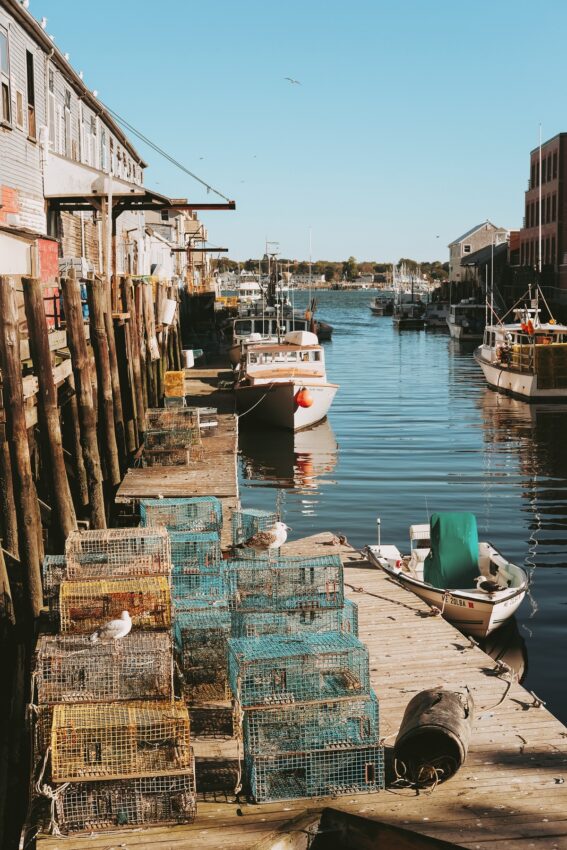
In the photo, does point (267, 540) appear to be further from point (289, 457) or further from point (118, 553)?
point (289, 457)

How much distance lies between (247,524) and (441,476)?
45.5ft

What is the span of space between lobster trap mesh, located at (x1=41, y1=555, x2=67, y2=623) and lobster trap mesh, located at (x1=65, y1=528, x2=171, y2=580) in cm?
8

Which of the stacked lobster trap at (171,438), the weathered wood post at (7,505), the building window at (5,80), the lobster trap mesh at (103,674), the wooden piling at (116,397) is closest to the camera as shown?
the lobster trap mesh at (103,674)

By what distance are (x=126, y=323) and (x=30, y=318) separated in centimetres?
935

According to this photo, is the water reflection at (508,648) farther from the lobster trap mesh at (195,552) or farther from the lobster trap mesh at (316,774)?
the lobster trap mesh at (316,774)

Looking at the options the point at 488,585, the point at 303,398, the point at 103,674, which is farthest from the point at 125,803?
the point at 303,398

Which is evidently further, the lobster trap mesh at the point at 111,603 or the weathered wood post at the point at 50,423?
the weathered wood post at the point at 50,423

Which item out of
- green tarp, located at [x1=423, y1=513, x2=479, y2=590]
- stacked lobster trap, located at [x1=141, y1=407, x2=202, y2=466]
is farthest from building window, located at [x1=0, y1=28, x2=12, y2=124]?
green tarp, located at [x1=423, y1=513, x2=479, y2=590]

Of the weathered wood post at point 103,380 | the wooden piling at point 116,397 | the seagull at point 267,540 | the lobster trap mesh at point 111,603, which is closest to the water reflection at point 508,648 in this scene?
the seagull at point 267,540

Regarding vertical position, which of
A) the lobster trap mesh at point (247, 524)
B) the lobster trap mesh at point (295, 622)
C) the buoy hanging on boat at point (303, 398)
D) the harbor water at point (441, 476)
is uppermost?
the buoy hanging on boat at point (303, 398)

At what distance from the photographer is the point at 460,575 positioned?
14.0 m

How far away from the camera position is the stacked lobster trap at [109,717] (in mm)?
7055

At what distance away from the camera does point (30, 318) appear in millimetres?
12398

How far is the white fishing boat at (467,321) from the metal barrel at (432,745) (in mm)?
77404
